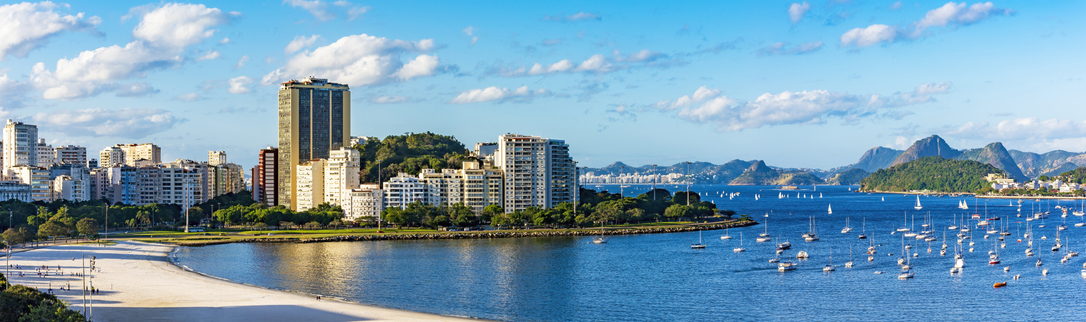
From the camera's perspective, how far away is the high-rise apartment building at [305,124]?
127 metres

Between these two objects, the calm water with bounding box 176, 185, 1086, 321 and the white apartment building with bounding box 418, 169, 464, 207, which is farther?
the white apartment building with bounding box 418, 169, 464, 207

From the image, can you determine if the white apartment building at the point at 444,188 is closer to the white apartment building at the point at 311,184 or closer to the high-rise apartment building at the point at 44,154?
the white apartment building at the point at 311,184

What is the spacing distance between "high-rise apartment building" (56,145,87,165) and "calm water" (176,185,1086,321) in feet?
305

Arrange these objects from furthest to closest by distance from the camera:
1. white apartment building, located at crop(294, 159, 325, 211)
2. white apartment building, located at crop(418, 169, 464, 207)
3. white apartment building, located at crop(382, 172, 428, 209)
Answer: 1. white apartment building, located at crop(294, 159, 325, 211)
2. white apartment building, located at crop(418, 169, 464, 207)
3. white apartment building, located at crop(382, 172, 428, 209)

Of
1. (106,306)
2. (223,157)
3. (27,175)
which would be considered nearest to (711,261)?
(106,306)

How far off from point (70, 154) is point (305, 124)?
63.9 meters

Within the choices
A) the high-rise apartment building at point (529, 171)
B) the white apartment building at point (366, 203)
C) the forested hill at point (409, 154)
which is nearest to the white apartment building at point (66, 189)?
the forested hill at point (409, 154)

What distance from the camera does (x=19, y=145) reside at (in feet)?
483

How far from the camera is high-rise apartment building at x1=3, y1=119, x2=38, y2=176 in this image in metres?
146

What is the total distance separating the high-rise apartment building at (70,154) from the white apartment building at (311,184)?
61877 mm

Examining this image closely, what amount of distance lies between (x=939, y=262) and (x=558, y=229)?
4725 cm

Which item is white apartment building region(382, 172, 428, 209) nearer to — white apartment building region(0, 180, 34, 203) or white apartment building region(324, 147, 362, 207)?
white apartment building region(324, 147, 362, 207)

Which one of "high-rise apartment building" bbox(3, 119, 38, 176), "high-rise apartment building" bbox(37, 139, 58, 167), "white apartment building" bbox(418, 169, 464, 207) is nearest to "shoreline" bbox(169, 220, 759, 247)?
"white apartment building" bbox(418, 169, 464, 207)

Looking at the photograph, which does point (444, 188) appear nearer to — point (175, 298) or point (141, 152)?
point (175, 298)
